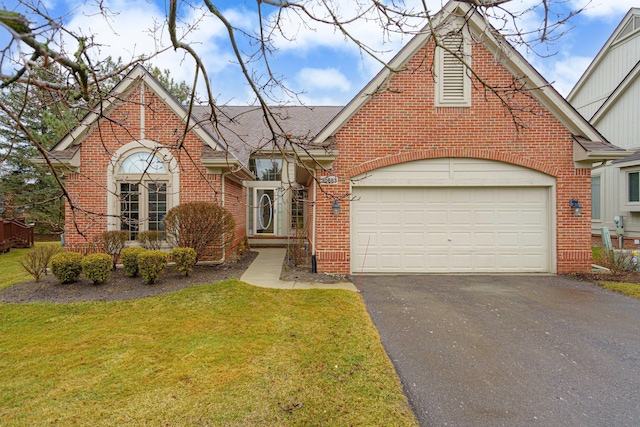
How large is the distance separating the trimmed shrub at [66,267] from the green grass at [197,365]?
1.19m

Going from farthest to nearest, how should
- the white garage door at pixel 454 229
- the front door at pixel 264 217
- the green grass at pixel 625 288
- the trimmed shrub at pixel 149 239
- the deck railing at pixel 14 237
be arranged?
the front door at pixel 264 217 → the deck railing at pixel 14 237 → the trimmed shrub at pixel 149 239 → the white garage door at pixel 454 229 → the green grass at pixel 625 288

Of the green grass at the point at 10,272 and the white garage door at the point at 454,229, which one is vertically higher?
the white garage door at the point at 454,229

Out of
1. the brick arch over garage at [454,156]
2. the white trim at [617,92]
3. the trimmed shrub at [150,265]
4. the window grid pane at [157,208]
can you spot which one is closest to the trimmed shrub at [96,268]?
the trimmed shrub at [150,265]

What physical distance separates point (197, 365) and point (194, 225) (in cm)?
526

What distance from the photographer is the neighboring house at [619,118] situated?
12.8 m

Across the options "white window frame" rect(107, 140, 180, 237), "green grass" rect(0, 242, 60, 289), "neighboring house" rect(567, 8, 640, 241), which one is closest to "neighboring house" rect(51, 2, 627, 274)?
"white window frame" rect(107, 140, 180, 237)

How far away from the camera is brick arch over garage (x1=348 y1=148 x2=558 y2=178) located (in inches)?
332

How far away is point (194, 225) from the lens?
28.2 ft

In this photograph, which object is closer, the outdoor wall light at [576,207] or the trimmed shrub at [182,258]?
the trimmed shrub at [182,258]

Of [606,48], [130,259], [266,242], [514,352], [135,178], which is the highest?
[606,48]

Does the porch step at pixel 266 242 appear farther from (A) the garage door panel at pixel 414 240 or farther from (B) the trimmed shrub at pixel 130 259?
(A) the garage door panel at pixel 414 240

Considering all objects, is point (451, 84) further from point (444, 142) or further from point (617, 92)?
point (617, 92)

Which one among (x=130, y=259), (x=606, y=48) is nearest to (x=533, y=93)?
(x=130, y=259)

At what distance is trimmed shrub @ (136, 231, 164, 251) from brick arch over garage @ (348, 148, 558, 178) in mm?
5611
